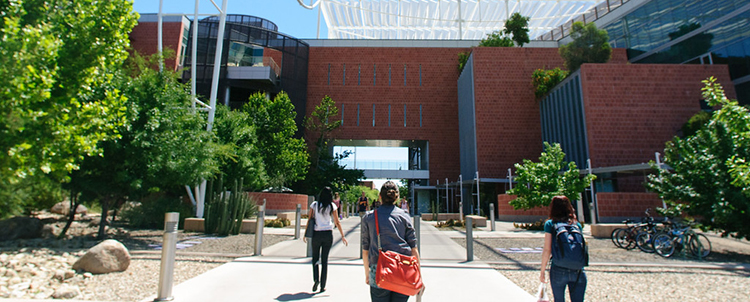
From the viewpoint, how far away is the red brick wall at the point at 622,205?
63.1ft

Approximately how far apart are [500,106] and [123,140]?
102ft

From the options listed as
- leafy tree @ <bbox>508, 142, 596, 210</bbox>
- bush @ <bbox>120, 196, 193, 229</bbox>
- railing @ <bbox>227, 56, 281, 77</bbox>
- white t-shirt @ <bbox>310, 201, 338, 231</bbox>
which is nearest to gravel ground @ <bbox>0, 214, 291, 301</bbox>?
white t-shirt @ <bbox>310, 201, 338, 231</bbox>

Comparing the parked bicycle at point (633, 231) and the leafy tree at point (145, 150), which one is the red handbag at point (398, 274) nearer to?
the leafy tree at point (145, 150)

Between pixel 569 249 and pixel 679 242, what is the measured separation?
28.5ft

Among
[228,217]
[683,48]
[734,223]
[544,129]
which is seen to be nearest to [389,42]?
[544,129]

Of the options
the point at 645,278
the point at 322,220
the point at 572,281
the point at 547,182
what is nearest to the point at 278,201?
the point at 547,182

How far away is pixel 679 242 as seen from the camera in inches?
374

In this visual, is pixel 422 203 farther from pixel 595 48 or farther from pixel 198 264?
pixel 198 264

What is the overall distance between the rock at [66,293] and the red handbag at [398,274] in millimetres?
4470

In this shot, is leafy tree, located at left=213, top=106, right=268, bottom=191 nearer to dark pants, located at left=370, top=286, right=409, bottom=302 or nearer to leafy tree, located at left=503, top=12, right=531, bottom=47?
dark pants, located at left=370, top=286, right=409, bottom=302

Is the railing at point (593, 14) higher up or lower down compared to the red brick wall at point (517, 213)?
higher up

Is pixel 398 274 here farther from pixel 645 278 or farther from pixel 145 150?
pixel 145 150

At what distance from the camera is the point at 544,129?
111ft

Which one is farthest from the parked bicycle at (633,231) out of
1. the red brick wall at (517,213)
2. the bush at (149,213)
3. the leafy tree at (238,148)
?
the leafy tree at (238,148)
